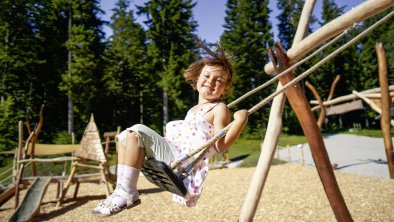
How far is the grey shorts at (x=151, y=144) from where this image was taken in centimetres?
224

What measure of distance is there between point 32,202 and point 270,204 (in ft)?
19.1

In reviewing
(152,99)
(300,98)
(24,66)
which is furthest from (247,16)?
(300,98)

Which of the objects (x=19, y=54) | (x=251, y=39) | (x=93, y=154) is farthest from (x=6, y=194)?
(x=251, y=39)

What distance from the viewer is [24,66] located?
74.1ft

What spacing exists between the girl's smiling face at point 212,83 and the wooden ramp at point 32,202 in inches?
235

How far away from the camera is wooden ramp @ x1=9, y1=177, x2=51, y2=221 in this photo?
21.9ft

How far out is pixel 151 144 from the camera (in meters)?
2.27

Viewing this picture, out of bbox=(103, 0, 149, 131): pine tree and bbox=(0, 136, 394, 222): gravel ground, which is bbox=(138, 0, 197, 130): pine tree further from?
bbox=(0, 136, 394, 222): gravel ground

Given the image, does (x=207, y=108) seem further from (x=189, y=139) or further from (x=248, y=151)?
(x=248, y=151)

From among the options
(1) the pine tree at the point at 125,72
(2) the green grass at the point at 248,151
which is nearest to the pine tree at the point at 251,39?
(2) the green grass at the point at 248,151

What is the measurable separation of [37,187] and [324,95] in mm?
39027

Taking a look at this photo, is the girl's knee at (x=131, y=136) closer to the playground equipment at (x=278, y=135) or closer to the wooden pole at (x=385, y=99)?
the playground equipment at (x=278, y=135)

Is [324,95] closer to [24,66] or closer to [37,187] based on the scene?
[24,66]

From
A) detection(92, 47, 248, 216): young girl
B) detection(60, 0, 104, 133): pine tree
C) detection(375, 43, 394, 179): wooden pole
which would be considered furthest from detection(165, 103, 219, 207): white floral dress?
detection(60, 0, 104, 133): pine tree
